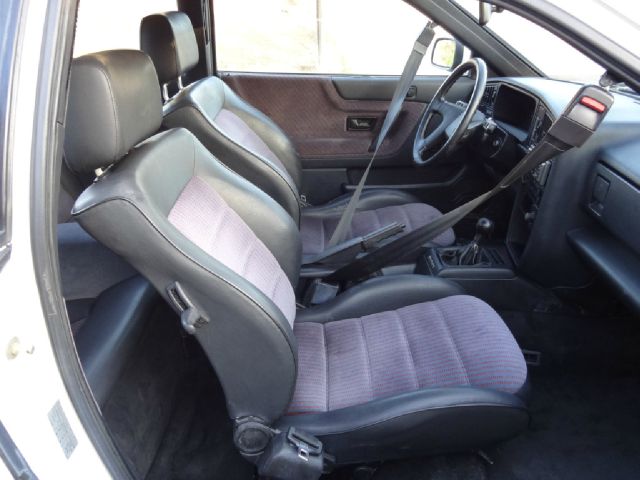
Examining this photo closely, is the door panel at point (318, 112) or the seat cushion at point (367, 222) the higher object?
the door panel at point (318, 112)

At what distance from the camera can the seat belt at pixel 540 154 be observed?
1370mm

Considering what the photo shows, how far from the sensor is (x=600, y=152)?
5.41ft

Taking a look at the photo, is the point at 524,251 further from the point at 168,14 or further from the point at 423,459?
the point at 168,14

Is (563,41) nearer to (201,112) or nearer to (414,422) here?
(414,422)

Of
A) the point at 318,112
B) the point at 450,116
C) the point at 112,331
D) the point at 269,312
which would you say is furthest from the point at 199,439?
the point at 318,112

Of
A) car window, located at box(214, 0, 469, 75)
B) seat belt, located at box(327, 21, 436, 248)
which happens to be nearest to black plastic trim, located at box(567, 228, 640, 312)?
seat belt, located at box(327, 21, 436, 248)

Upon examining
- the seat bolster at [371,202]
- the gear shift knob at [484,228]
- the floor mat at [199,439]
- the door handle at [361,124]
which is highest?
the door handle at [361,124]

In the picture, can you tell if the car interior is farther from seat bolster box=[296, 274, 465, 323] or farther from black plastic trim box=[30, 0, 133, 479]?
black plastic trim box=[30, 0, 133, 479]

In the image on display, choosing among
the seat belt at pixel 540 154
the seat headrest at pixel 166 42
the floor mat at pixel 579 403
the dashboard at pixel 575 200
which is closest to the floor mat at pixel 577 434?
the floor mat at pixel 579 403

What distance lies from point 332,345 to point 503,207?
4.08 ft

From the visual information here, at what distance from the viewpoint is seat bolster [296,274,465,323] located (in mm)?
1637

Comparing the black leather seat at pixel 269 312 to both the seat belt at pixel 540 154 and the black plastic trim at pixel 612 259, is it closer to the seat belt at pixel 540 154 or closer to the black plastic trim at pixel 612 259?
the seat belt at pixel 540 154

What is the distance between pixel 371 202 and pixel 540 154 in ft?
3.28

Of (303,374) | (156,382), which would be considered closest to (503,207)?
(303,374)
